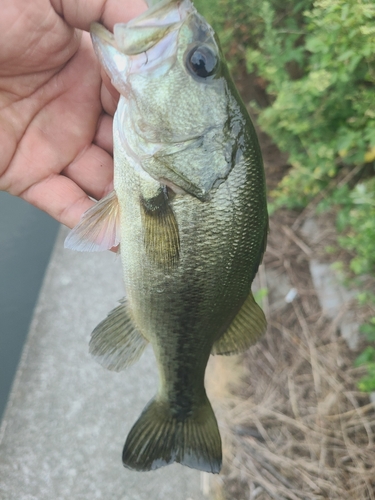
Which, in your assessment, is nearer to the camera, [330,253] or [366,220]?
[366,220]

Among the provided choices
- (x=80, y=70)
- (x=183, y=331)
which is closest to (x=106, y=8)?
(x=80, y=70)

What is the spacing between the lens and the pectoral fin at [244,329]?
53.2 inches

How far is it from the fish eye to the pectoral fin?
0.68m

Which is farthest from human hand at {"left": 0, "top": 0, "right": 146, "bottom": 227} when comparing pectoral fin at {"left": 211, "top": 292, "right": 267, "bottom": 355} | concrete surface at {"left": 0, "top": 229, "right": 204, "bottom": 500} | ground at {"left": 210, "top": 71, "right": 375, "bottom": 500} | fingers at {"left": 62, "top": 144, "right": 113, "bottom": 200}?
ground at {"left": 210, "top": 71, "right": 375, "bottom": 500}

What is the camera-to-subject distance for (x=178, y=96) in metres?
1.14

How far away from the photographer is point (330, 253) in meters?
2.61

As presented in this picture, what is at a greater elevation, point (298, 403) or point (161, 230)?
point (161, 230)

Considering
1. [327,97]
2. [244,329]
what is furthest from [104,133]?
[327,97]

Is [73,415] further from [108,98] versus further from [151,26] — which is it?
[151,26]

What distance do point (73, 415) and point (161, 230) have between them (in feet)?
5.37

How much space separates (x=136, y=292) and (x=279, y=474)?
A: 1435 mm

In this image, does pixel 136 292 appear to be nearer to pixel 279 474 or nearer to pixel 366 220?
pixel 366 220

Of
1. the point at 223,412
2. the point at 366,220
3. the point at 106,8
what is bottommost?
the point at 223,412

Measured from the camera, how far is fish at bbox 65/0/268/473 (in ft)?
3.68
